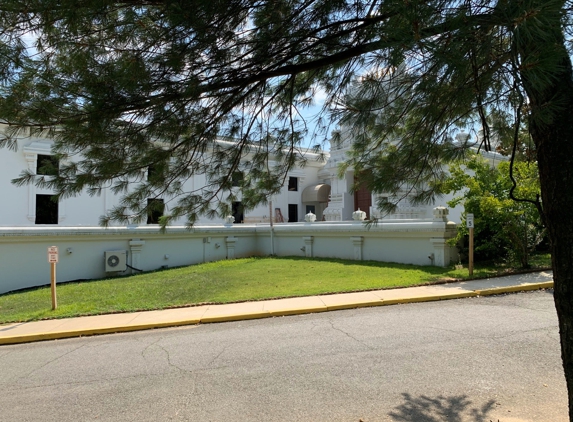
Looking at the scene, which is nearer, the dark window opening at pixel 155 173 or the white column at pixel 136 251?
the dark window opening at pixel 155 173

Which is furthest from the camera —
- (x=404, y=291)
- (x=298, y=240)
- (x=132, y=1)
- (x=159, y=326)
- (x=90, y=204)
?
(x=90, y=204)

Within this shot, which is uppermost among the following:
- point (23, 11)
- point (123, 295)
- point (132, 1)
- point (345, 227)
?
point (132, 1)

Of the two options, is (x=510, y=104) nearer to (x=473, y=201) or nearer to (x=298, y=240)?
(x=473, y=201)

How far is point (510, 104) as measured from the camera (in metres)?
2.83

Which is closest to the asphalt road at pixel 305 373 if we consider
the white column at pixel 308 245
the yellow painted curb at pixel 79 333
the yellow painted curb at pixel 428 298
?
the yellow painted curb at pixel 79 333

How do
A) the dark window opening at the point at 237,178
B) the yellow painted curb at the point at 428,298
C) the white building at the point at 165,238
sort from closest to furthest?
the dark window opening at the point at 237,178 → the yellow painted curb at the point at 428,298 → the white building at the point at 165,238

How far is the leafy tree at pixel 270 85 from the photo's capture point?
93.4 inches

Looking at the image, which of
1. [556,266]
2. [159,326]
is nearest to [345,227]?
[159,326]

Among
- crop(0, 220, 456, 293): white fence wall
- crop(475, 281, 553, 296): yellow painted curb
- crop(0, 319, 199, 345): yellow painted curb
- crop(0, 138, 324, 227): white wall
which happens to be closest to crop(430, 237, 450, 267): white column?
crop(0, 220, 456, 293): white fence wall

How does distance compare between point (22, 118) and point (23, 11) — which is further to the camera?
point (22, 118)

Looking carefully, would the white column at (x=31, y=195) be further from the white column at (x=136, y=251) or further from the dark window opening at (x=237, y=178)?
the dark window opening at (x=237, y=178)

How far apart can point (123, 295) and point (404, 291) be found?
8.22m

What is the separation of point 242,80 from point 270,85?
87 cm

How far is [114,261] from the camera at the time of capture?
54.0ft
